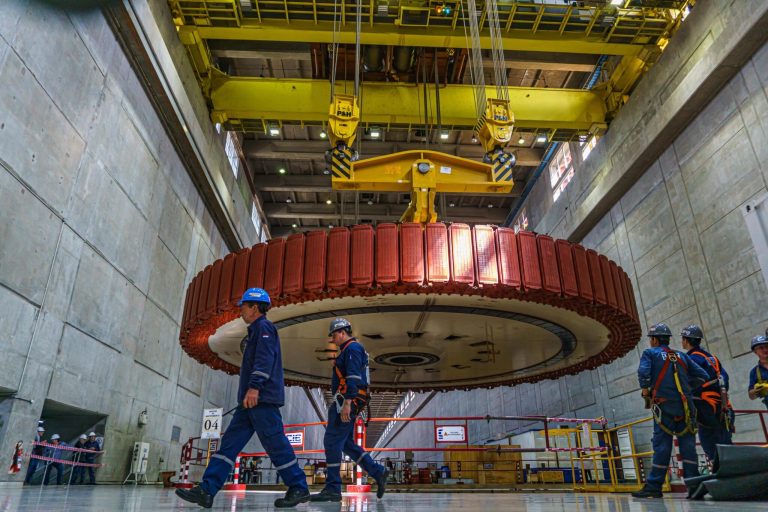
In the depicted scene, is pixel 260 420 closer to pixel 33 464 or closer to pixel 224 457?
pixel 224 457

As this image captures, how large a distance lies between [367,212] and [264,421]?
873 inches

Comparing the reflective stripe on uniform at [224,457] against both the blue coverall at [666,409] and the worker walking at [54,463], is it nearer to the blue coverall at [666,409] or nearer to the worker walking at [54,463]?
the blue coverall at [666,409]

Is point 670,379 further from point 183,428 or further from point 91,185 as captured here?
point 183,428

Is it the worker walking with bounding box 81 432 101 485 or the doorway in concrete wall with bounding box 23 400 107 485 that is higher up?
the doorway in concrete wall with bounding box 23 400 107 485

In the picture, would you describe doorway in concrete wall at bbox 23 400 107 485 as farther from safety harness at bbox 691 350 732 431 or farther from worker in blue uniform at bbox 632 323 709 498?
safety harness at bbox 691 350 732 431

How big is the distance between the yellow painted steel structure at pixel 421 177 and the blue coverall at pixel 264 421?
5.98m

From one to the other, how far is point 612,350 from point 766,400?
4.70 meters

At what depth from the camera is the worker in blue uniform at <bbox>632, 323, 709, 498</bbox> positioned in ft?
18.3

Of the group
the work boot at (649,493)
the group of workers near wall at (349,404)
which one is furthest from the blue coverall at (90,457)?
the work boot at (649,493)

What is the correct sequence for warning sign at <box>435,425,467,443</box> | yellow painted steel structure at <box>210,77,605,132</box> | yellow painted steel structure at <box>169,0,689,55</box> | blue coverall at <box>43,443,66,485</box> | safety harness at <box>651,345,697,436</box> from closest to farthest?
safety harness at <box>651,345,697,436</box>
blue coverall at <box>43,443,66,485</box>
warning sign at <box>435,425,467,443</box>
yellow painted steel structure at <box>169,0,689,55</box>
yellow painted steel structure at <box>210,77,605,132</box>

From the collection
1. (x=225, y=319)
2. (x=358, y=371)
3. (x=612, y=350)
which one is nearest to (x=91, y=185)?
(x=225, y=319)

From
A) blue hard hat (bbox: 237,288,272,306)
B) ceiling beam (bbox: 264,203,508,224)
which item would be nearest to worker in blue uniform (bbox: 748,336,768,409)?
blue hard hat (bbox: 237,288,272,306)

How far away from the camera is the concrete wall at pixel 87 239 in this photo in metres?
7.91

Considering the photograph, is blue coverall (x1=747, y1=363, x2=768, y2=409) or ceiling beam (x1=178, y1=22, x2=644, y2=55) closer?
blue coverall (x1=747, y1=363, x2=768, y2=409)
